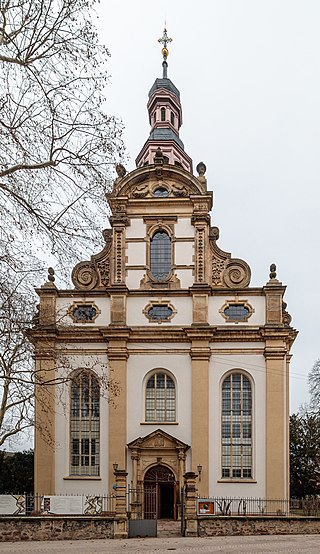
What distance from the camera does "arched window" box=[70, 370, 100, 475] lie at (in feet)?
111

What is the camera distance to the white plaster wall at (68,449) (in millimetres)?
33219

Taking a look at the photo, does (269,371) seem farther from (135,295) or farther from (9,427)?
(9,427)

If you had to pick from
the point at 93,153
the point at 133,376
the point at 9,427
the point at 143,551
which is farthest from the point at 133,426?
the point at 93,153

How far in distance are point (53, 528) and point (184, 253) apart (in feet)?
47.2

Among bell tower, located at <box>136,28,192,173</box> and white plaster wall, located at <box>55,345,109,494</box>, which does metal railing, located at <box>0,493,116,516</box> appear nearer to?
white plaster wall, located at <box>55,345,109,494</box>

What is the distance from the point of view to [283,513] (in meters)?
31.8

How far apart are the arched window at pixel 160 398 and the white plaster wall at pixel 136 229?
251 inches

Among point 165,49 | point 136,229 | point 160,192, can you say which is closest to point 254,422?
point 136,229

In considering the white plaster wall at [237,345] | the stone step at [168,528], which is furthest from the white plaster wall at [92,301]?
the stone step at [168,528]

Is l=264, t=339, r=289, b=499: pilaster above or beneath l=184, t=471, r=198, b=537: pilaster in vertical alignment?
above

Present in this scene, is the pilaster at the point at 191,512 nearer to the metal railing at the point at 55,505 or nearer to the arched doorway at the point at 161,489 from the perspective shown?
the metal railing at the point at 55,505

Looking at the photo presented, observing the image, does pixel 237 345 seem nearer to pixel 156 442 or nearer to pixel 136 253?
pixel 156 442

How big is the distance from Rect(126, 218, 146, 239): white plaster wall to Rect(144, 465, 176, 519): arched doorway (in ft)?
34.3

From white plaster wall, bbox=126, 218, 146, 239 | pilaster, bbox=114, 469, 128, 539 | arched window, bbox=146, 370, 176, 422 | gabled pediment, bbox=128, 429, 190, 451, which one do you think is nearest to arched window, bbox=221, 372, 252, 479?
gabled pediment, bbox=128, 429, 190, 451
